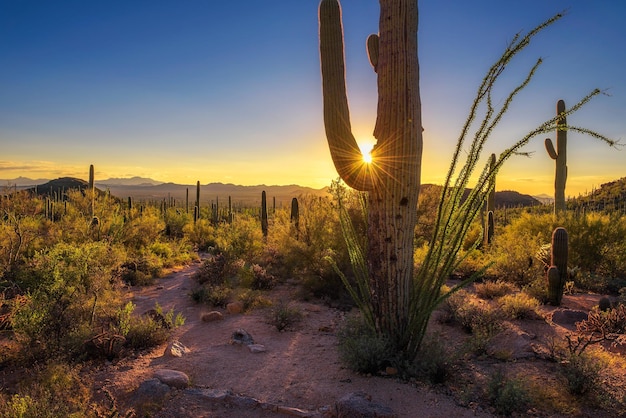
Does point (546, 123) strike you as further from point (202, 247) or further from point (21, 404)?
point (202, 247)

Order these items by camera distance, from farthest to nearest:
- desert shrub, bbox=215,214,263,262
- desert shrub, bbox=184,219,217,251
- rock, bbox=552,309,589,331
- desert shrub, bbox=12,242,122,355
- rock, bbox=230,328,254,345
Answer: desert shrub, bbox=184,219,217,251 < desert shrub, bbox=215,214,263,262 < rock, bbox=552,309,589,331 < rock, bbox=230,328,254,345 < desert shrub, bbox=12,242,122,355

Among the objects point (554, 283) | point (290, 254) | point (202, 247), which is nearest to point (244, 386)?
point (290, 254)

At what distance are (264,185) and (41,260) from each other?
563ft

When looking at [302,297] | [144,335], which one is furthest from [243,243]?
[144,335]

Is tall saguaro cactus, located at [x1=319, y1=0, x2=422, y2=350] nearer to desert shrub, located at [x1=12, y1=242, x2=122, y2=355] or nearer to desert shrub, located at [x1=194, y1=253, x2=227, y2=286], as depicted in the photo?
desert shrub, located at [x1=12, y1=242, x2=122, y2=355]

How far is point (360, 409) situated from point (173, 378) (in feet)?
7.35

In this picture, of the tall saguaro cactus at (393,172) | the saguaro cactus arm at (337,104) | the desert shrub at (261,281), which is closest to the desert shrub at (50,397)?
the tall saguaro cactus at (393,172)

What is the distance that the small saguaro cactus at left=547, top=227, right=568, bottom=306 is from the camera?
875cm

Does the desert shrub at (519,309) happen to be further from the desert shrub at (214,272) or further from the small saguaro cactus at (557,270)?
the desert shrub at (214,272)

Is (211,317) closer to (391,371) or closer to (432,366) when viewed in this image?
(391,371)

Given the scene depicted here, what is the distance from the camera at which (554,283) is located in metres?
8.76

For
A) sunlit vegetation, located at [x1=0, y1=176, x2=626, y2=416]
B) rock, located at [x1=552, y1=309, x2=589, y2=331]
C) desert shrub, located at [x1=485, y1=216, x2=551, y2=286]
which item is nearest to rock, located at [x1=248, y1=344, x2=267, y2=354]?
sunlit vegetation, located at [x1=0, y1=176, x2=626, y2=416]

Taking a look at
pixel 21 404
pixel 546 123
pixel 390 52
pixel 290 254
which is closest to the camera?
pixel 21 404

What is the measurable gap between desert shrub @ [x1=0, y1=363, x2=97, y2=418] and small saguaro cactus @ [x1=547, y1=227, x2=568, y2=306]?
8.43 metres
